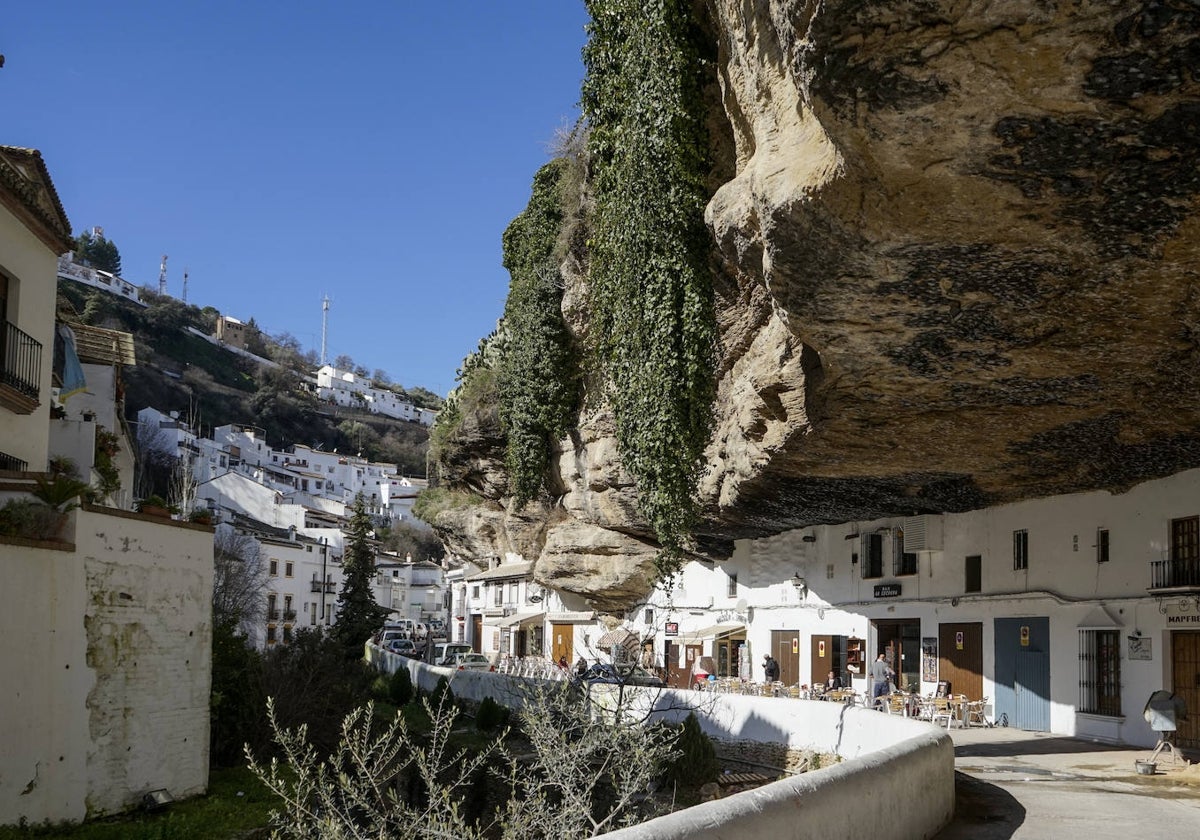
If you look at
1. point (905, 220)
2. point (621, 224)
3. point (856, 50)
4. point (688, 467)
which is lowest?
point (688, 467)

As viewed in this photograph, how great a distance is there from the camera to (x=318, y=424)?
141 m

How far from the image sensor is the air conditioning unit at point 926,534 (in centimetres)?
2561

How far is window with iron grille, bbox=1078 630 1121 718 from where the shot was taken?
20.3 metres

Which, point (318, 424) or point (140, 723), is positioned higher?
point (318, 424)

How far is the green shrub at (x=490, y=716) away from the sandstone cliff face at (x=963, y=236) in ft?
39.3

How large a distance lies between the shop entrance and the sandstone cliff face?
6860mm

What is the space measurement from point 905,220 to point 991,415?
6.90 m

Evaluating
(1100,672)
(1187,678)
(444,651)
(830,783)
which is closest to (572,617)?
(444,651)

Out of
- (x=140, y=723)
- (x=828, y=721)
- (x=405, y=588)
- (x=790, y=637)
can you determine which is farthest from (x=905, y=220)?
(x=405, y=588)

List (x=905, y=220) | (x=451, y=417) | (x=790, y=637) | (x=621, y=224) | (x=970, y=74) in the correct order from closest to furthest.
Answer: (x=970, y=74) → (x=905, y=220) → (x=621, y=224) → (x=790, y=637) → (x=451, y=417)

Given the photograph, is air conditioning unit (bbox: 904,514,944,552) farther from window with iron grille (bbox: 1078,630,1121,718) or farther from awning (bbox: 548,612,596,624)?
awning (bbox: 548,612,596,624)

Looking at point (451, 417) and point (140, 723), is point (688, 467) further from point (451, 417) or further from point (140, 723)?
point (451, 417)

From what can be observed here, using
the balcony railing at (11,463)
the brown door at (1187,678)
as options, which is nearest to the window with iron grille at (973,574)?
the brown door at (1187,678)

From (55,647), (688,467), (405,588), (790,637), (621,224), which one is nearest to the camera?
(55,647)
